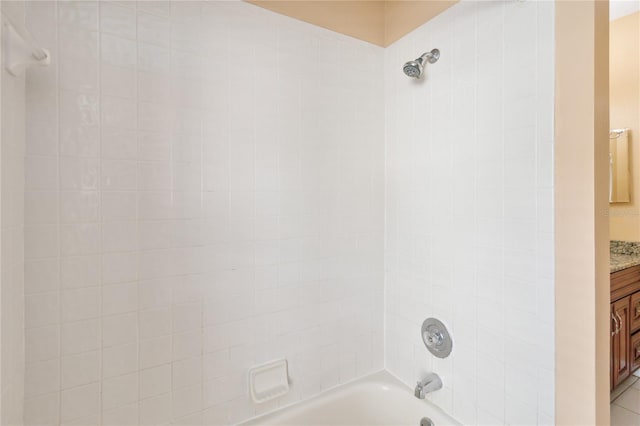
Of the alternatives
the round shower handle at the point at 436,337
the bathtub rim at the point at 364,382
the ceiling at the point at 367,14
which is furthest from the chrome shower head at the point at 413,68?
the bathtub rim at the point at 364,382

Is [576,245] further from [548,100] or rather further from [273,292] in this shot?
[273,292]

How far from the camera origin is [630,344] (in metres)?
2.12

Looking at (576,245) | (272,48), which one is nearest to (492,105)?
(576,245)

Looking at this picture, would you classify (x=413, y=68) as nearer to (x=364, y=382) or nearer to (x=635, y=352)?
(x=364, y=382)

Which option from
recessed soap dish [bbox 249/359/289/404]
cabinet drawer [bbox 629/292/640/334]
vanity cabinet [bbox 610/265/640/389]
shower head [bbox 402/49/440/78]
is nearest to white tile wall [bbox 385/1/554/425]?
shower head [bbox 402/49/440/78]

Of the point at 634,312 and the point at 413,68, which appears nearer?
the point at 413,68

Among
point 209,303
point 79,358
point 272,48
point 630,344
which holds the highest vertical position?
point 272,48

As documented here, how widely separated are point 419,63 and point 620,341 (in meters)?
2.26

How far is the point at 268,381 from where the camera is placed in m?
1.35

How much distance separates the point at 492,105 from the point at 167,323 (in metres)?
1.49

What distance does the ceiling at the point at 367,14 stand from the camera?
1387 mm

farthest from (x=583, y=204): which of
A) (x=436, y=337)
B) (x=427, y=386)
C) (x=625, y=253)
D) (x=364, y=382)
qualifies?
(x=625, y=253)

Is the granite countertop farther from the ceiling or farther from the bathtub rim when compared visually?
the ceiling

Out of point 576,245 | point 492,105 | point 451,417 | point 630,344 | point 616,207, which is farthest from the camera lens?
point 616,207
